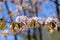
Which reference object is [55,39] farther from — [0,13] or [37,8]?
[0,13]

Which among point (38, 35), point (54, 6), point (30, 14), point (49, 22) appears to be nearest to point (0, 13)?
point (30, 14)

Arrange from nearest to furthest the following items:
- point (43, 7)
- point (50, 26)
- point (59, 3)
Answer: point (50, 26), point (59, 3), point (43, 7)

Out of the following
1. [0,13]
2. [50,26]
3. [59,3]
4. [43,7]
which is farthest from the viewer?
[43,7]

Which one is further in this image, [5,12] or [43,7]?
[43,7]

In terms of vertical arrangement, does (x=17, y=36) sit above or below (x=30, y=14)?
below

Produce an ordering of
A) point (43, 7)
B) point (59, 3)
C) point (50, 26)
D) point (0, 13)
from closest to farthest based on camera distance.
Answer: point (50, 26)
point (59, 3)
point (0, 13)
point (43, 7)

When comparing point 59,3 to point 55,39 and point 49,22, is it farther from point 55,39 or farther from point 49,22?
point 49,22

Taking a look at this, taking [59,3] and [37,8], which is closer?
[59,3]

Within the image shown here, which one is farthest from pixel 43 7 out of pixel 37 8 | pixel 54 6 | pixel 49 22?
pixel 49 22

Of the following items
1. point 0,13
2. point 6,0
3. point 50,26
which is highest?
point 6,0
